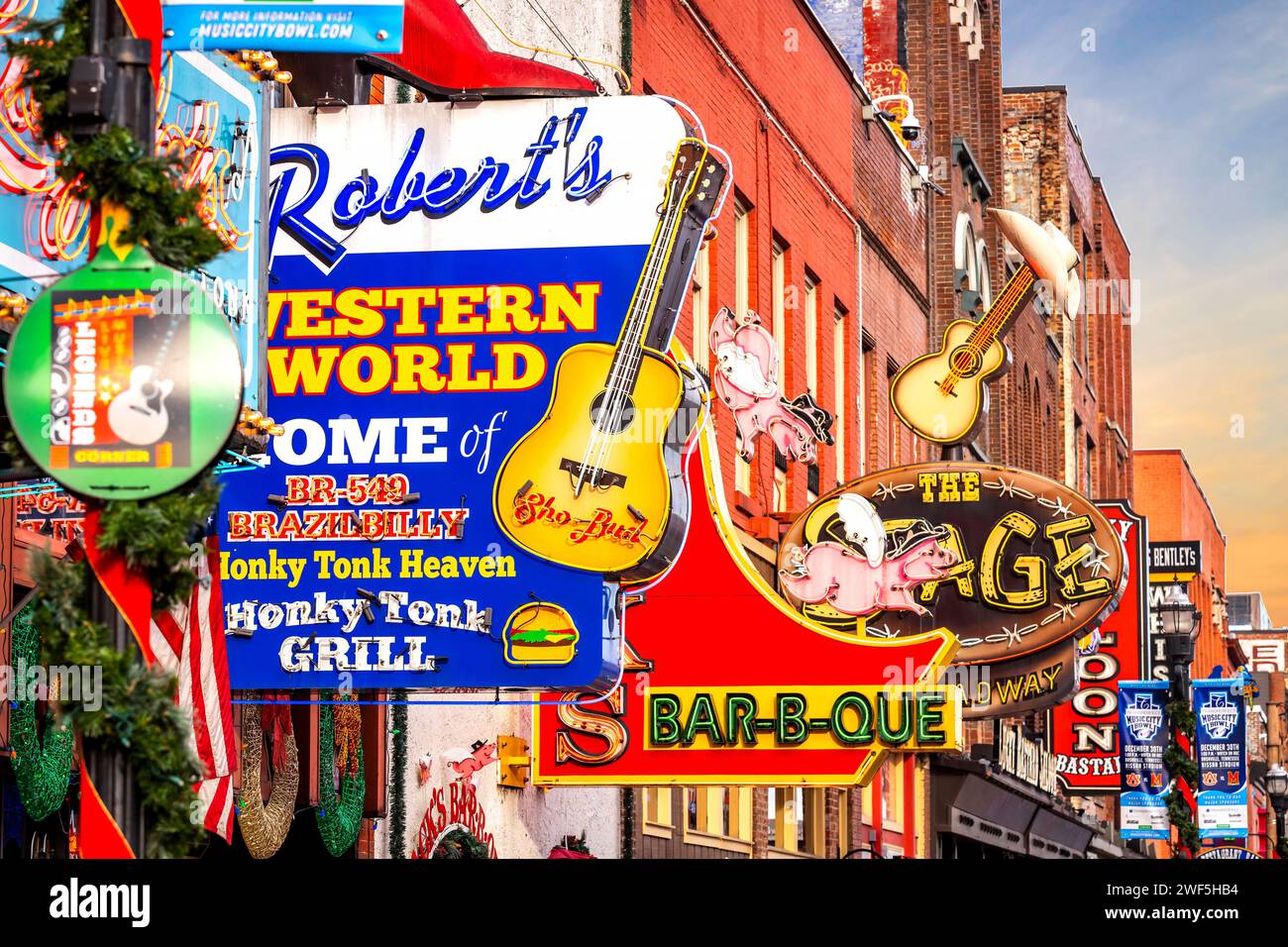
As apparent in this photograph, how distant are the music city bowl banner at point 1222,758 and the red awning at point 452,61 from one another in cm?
Result: 2958

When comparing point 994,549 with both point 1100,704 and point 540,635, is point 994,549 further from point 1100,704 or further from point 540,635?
point 1100,704

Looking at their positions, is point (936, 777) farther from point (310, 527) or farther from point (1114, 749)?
point (310, 527)

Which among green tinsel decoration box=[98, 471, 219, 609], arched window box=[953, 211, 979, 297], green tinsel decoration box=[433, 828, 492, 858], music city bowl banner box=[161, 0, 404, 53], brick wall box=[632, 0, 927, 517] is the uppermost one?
arched window box=[953, 211, 979, 297]

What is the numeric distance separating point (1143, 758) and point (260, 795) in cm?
2330

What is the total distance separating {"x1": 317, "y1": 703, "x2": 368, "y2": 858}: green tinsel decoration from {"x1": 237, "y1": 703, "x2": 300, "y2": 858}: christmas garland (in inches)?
10.8

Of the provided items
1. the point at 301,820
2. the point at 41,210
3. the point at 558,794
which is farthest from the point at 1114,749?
the point at 41,210

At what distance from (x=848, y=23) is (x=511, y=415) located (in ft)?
82.4

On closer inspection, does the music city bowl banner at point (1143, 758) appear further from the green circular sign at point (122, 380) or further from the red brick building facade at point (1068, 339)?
the green circular sign at point (122, 380)

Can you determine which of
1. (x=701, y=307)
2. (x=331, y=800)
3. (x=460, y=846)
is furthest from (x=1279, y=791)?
(x=331, y=800)

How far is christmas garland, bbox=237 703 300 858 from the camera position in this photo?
13492 millimetres

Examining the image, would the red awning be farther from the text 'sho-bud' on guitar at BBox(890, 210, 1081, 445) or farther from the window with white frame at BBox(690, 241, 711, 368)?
the text 'sho-bud' on guitar at BBox(890, 210, 1081, 445)

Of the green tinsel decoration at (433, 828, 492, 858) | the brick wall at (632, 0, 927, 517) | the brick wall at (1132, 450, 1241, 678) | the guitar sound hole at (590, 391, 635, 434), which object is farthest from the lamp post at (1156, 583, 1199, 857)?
the brick wall at (1132, 450, 1241, 678)

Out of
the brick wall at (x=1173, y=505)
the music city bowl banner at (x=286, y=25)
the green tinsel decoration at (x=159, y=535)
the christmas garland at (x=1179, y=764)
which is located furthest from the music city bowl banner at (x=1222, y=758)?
the brick wall at (x=1173, y=505)

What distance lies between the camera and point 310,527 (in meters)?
11.9
